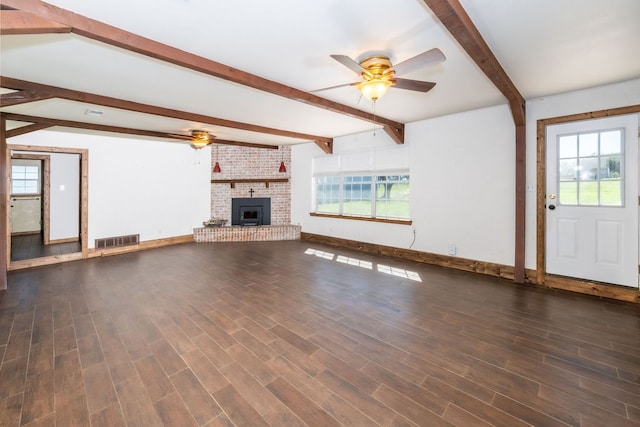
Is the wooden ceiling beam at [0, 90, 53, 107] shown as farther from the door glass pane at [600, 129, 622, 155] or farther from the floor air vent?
the door glass pane at [600, 129, 622, 155]

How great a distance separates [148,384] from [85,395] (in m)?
0.35

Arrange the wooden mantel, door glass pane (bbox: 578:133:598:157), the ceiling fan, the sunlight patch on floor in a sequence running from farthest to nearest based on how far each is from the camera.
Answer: the wooden mantel
the sunlight patch on floor
door glass pane (bbox: 578:133:598:157)
the ceiling fan

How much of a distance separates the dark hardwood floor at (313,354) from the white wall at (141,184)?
2.18m

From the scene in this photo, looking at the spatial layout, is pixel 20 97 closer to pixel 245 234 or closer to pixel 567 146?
pixel 245 234

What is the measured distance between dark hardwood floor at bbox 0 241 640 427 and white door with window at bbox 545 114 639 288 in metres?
0.53

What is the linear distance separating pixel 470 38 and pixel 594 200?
302 cm

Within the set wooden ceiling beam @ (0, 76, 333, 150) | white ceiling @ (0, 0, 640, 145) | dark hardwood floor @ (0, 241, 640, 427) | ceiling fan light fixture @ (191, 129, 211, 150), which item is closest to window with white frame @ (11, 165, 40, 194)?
white ceiling @ (0, 0, 640, 145)

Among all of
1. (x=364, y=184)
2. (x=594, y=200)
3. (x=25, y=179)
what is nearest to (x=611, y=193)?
(x=594, y=200)

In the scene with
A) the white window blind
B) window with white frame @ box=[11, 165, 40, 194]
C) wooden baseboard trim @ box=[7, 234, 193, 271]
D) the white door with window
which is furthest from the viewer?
window with white frame @ box=[11, 165, 40, 194]

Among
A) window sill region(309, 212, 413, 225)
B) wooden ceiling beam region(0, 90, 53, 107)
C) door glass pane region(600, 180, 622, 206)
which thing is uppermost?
wooden ceiling beam region(0, 90, 53, 107)

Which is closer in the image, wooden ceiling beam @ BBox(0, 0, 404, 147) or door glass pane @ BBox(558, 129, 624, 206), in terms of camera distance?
wooden ceiling beam @ BBox(0, 0, 404, 147)

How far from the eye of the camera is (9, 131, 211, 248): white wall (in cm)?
563

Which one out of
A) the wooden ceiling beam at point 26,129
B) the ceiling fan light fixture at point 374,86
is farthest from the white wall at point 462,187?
the wooden ceiling beam at point 26,129

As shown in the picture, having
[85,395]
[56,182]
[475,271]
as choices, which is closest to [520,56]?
[475,271]
